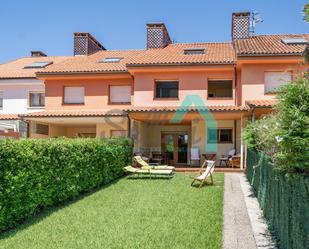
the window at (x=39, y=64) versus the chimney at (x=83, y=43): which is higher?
the chimney at (x=83, y=43)

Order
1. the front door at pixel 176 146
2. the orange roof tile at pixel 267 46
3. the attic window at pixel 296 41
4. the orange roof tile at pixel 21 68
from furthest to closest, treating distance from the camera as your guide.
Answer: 1. the orange roof tile at pixel 21 68
2. the front door at pixel 176 146
3. the attic window at pixel 296 41
4. the orange roof tile at pixel 267 46

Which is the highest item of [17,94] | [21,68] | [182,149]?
[21,68]

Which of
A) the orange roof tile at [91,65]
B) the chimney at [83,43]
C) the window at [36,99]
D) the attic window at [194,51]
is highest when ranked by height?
the chimney at [83,43]

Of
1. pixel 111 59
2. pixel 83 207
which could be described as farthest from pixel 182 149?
pixel 83 207

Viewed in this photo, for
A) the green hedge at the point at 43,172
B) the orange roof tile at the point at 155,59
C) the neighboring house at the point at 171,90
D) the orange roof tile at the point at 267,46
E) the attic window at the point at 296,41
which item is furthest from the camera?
the attic window at the point at 296,41

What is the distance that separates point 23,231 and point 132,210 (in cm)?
335

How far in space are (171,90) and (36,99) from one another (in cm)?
1223

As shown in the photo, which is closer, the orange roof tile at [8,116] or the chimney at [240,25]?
the chimney at [240,25]

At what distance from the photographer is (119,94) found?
88.1 feet

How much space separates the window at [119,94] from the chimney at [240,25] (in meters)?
9.70

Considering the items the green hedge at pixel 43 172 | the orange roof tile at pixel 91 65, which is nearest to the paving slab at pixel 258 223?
the green hedge at pixel 43 172

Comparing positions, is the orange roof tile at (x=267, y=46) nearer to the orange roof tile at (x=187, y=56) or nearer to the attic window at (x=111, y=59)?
the orange roof tile at (x=187, y=56)

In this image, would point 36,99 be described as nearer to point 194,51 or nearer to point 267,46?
point 194,51

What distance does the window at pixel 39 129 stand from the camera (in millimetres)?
25848
